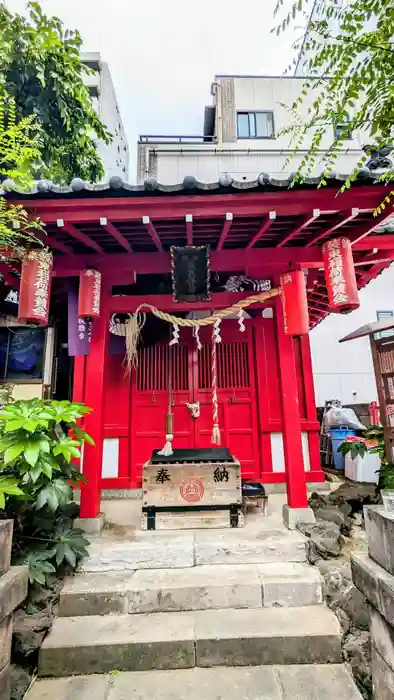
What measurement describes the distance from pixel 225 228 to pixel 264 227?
508 millimetres

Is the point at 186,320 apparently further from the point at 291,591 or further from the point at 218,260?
the point at 291,591

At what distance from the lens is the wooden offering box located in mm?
4598

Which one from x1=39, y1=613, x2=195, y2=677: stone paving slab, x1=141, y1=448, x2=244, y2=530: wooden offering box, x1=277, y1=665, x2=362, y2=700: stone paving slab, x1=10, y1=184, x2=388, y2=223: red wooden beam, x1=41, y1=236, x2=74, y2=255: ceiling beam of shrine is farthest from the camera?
x1=141, y1=448, x2=244, y2=530: wooden offering box

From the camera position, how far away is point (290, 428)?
475 centimetres

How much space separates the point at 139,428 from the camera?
21.6 ft

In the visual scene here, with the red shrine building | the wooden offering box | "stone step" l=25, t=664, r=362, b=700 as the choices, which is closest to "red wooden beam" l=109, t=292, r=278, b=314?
the red shrine building

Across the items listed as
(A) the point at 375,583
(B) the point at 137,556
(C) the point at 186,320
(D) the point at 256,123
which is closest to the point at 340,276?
→ (C) the point at 186,320

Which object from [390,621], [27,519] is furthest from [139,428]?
[390,621]

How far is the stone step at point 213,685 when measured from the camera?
263 centimetres

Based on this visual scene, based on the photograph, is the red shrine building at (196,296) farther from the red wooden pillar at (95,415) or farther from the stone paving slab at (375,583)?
the stone paving slab at (375,583)

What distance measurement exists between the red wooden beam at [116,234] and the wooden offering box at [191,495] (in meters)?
3.12

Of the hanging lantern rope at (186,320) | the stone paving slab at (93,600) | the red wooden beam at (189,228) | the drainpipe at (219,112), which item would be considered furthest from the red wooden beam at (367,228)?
the drainpipe at (219,112)

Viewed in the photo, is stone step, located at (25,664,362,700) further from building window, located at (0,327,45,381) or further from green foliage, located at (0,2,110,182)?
green foliage, located at (0,2,110,182)

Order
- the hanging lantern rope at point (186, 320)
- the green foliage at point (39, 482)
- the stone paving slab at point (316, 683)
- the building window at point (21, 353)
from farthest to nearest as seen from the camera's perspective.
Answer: the building window at point (21, 353) < the hanging lantern rope at point (186, 320) < the green foliage at point (39, 482) < the stone paving slab at point (316, 683)
